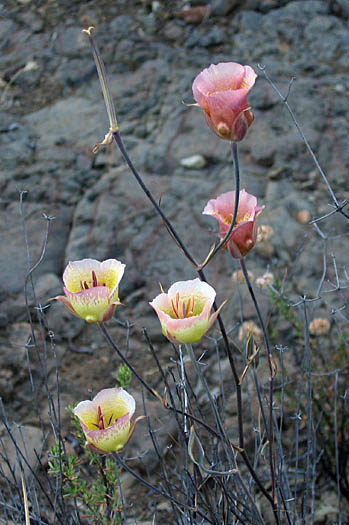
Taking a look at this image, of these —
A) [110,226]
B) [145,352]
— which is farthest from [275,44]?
[145,352]

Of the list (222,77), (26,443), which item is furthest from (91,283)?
(26,443)

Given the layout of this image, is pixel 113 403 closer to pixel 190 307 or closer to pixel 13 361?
pixel 190 307

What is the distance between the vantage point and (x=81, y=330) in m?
2.04

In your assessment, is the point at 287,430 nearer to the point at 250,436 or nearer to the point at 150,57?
the point at 250,436

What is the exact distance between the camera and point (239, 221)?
944mm

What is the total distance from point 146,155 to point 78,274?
161 cm

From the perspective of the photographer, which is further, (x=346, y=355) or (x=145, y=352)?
(x=145, y=352)

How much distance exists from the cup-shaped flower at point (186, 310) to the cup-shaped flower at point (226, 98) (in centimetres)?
20

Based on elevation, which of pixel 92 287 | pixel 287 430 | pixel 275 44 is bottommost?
pixel 287 430

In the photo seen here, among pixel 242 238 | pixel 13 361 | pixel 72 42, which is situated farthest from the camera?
pixel 72 42

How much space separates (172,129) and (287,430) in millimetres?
1348

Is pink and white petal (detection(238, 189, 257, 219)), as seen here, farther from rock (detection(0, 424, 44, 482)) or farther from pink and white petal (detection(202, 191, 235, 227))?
rock (detection(0, 424, 44, 482))

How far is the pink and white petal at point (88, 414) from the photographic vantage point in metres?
0.88

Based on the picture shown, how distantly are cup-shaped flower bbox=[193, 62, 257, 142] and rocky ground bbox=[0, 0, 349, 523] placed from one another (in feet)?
2.78
